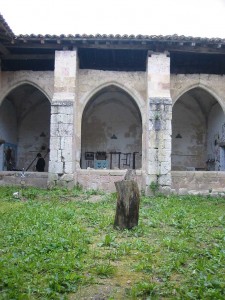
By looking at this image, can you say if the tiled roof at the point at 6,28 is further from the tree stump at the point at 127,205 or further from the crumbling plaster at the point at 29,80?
the tree stump at the point at 127,205

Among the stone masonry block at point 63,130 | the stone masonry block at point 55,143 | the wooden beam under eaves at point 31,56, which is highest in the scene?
the wooden beam under eaves at point 31,56

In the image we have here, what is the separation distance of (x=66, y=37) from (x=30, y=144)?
7.38 m

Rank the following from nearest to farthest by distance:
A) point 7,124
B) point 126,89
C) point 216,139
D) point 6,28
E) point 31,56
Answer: point 6,28 < point 126,89 < point 31,56 < point 216,139 < point 7,124

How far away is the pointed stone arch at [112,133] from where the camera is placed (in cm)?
1719

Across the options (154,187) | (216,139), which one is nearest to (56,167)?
(154,187)

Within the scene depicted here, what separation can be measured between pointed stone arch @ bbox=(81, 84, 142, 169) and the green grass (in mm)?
8901

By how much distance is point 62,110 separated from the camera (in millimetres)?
11703

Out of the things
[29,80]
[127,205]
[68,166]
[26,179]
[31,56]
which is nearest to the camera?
[127,205]

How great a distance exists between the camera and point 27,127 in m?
17.5

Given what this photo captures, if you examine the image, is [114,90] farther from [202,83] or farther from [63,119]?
[63,119]

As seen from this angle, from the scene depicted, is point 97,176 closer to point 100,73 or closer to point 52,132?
point 52,132

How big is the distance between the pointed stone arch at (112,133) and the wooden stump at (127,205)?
10.6 meters

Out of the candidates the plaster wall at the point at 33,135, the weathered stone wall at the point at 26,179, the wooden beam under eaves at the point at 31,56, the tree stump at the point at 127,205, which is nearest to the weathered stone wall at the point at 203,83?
the wooden beam under eaves at the point at 31,56

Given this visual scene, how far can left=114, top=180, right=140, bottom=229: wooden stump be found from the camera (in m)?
6.30
